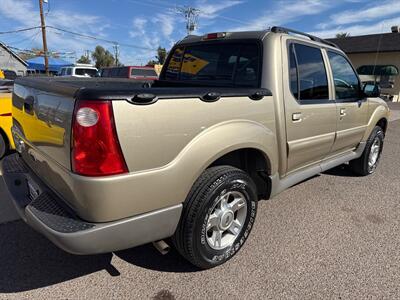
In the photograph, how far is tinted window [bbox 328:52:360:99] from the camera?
3801 mm

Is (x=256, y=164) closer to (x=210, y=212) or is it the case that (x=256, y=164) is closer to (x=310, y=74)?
(x=210, y=212)

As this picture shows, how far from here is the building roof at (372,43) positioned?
24169 millimetres

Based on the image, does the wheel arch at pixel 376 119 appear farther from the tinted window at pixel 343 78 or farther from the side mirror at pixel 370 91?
the tinted window at pixel 343 78

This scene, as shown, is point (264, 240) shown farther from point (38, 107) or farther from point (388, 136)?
point (388, 136)

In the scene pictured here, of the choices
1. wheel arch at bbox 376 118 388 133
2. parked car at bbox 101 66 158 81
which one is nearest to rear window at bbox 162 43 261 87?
wheel arch at bbox 376 118 388 133

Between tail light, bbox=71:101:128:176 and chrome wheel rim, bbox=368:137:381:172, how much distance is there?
176 inches

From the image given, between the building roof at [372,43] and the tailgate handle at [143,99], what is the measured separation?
1047 inches

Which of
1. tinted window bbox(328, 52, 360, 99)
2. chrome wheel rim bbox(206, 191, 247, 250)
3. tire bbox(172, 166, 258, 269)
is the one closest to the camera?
tire bbox(172, 166, 258, 269)

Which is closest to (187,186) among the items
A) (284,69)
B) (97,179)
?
(97,179)

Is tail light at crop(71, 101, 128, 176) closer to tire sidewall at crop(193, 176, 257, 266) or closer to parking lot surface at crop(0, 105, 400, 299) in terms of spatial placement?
tire sidewall at crop(193, 176, 257, 266)

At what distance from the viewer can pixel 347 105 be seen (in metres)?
3.91

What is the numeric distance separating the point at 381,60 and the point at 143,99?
Answer: 91.3 feet

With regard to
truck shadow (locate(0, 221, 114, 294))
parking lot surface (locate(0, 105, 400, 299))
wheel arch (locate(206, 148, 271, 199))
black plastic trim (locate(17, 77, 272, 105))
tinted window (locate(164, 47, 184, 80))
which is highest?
tinted window (locate(164, 47, 184, 80))

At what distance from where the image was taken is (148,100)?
6.16 feet
